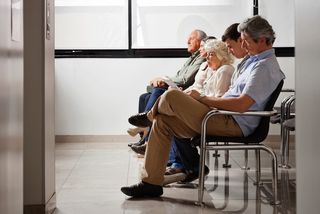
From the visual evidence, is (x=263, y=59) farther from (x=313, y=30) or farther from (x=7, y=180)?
(x=7, y=180)

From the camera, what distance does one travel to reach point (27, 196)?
108 inches

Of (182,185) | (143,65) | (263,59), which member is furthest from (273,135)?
(263,59)

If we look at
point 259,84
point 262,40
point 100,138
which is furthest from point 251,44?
point 100,138

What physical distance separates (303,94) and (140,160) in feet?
10.8

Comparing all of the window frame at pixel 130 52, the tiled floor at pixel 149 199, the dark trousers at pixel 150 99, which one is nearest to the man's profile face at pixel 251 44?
the tiled floor at pixel 149 199

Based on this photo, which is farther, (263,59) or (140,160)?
(140,160)

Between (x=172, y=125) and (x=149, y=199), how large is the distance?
0.47 meters

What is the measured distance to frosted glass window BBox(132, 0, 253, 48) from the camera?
6285 mm

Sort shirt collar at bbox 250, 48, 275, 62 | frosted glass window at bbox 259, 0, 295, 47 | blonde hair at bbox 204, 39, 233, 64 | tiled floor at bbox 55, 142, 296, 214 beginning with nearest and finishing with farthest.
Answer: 1. tiled floor at bbox 55, 142, 296, 214
2. shirt collar at bbox 250, 48, 275, 62
3. blonde hair at bbox 204, 39, 233, 64
4. frosted glass window at bbox 259, 0, 295, 47

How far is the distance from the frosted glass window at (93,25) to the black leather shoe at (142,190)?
324cm

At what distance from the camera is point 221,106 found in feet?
10.2

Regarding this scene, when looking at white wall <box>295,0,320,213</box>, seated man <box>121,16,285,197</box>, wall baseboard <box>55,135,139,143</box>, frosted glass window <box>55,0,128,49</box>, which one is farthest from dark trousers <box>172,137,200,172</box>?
frosted glass window <box>55,0,128,49</box>

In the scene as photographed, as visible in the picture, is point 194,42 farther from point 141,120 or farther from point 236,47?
point 141,120

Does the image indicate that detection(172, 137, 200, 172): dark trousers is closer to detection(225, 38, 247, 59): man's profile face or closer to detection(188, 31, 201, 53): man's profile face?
detection(225, 38, 247, 59): man's profile face
